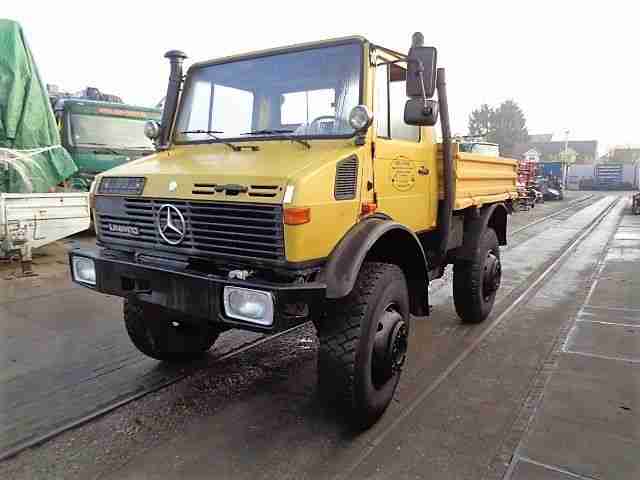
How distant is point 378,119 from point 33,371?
322 centimetres

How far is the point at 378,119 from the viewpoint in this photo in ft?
10.9

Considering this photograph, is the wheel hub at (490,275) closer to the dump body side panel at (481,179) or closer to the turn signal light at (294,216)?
the dump body side panel at (481,179)

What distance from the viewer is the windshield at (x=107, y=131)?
985 cm

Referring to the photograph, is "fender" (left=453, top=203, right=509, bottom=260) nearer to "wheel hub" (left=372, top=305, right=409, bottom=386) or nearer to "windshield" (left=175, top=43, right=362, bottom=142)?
"wheel hub" (left=372, top=305, right=409, bottom=386)

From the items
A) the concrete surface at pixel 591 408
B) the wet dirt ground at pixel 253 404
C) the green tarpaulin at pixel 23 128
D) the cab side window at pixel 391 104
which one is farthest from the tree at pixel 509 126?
the cab side window at pixel 391 104

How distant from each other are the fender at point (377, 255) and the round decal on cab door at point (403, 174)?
13.8 inches

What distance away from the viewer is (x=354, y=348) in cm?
281

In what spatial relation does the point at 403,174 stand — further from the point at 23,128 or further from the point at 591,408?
the point at 23,128

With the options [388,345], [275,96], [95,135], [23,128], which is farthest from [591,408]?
[95,135]

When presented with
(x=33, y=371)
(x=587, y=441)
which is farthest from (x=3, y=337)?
(x=587, y=441)

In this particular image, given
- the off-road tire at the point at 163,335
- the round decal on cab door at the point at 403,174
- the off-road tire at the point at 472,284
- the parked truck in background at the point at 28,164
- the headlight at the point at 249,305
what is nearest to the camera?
the headlight at the point at 249,305

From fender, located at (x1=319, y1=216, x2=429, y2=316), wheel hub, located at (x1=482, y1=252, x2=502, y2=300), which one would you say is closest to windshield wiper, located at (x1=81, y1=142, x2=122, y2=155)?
wheel hub, located at (x1=482, y1=252, x2=502, y2=300)

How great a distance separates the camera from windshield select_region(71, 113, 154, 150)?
9848 mm

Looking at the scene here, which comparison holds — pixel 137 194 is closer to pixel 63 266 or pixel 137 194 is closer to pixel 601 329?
pixel 601 329
